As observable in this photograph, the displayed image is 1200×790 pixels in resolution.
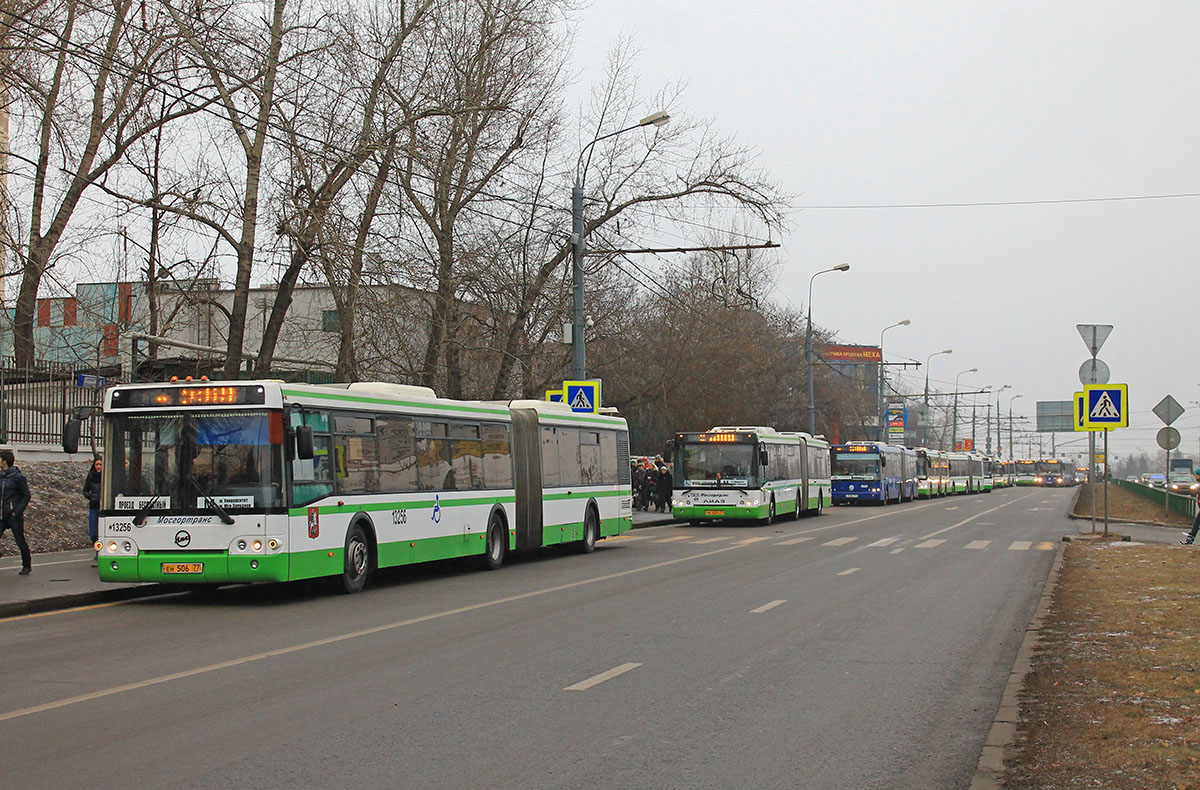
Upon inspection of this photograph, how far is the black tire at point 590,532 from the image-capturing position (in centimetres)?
2530

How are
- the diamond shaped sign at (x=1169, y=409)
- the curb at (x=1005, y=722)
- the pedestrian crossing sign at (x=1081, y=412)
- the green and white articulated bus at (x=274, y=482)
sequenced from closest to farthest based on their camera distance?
1. the curb at (x=1005, y=722)
2. the green and white articulated bus at (x=274, y=482)
3. the pedestrian crossing sign at (x=1081, y=412)
4. the diamond shaped sign at (x=1169, y=409)

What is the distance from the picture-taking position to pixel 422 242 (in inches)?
1271

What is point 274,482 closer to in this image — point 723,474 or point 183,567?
point 183,567

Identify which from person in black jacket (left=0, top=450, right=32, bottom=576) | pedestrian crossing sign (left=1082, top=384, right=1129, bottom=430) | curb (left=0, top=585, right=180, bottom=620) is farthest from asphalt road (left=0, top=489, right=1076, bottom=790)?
pedestrian crossing sign (left=1082, top=384, right=1129, bottom=430)

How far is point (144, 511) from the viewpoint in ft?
49.9

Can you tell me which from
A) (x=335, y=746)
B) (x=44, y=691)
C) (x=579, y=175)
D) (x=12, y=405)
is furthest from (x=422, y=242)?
(x=335, y=746)

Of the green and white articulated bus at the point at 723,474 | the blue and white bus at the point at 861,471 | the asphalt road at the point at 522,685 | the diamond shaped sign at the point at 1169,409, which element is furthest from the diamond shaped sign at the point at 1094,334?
the blue and white bus at the point at 861,471

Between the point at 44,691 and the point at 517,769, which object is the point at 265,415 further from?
the point at 517,769

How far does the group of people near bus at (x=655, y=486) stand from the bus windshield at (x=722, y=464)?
6.40 m

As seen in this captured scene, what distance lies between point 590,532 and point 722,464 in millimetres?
11183

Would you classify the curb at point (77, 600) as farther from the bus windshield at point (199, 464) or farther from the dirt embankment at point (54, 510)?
the dirt embankment at point (54, 510)

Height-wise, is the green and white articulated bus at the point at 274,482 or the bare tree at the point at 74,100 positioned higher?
the bare tree at the point at 74,100

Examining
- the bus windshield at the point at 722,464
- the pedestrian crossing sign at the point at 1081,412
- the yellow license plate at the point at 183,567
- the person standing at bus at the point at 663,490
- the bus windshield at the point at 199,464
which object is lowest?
the person standing at bus at the point at 663,490

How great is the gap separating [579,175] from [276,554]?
22.2 m
